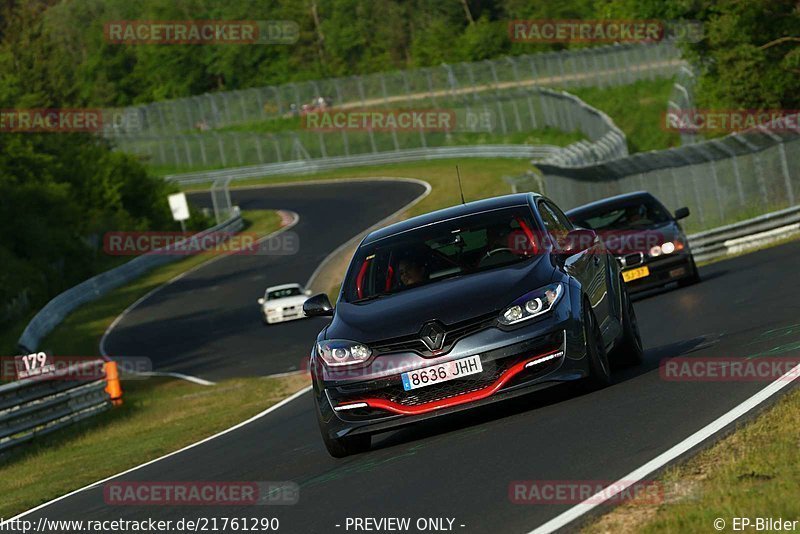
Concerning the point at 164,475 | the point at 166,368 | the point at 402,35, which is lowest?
the point at 166,368

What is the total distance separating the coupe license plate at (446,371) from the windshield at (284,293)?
93.9ft

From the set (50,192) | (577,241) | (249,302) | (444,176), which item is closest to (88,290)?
(249,302)

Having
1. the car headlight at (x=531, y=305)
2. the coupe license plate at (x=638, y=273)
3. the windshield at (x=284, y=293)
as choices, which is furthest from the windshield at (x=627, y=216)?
the windshield at (x=284, y=293)

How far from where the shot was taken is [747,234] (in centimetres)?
2845

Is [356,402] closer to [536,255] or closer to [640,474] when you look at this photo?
[536,255]

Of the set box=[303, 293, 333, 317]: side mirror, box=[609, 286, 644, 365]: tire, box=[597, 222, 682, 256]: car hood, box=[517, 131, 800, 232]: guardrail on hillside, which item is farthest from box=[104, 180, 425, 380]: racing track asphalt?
box=[303, 293, 333, 317]: side mirror

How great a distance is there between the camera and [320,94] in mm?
79562

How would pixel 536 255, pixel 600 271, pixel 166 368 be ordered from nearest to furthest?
1. pixel 536 255
2. pixel 600 271
3. pixel 166 368

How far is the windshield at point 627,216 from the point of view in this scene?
21656 mm

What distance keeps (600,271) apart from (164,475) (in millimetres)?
3976

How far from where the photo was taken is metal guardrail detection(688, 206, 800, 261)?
28234mm

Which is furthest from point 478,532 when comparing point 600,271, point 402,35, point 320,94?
point 402,35

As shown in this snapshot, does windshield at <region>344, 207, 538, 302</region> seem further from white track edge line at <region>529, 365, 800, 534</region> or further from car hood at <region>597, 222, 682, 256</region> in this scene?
car hood at <region>597, 222, 682, 256</region>

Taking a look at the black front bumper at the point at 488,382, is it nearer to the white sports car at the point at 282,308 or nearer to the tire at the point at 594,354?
the tire at the point at 594,354
